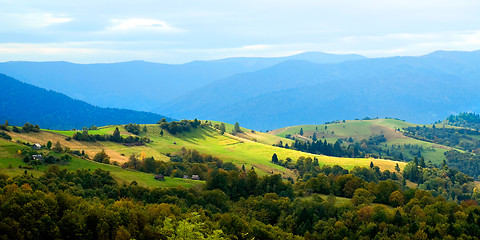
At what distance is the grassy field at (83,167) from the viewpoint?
12203cm

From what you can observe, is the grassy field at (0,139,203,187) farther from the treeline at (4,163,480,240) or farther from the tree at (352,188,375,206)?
the tree at (352,188,375,206)

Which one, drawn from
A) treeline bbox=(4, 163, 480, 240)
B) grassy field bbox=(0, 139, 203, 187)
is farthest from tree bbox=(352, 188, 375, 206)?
grassy field bbox=(0, 139, 203, 187)

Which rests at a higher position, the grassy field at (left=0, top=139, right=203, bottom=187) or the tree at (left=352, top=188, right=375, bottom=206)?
the grassy field at (left=0, top=139, right=203, bottom=187)

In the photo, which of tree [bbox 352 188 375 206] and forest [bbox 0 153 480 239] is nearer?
forest [bbox 0 153 480 239]

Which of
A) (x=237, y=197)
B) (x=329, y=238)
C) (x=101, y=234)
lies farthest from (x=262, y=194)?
(x=101, y=234)

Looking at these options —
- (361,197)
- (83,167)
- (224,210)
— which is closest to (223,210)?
(224,210)

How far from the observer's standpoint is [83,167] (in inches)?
5477

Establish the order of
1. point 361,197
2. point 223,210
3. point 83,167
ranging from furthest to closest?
point 83,167 → point 361,197 → point 223,210

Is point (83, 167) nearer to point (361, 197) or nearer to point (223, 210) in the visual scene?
point (223, 210)

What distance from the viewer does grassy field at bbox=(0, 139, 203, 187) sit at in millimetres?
122031

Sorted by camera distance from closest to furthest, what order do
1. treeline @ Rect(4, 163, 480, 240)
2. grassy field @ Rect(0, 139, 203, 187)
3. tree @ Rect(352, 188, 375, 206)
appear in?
treeline @ Rect(4, 163, 480, 240), grassy field @ Rect(0, 139, 203, 187), tree @ Rect(352, 188, 375, 206)

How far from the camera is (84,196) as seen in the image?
10819cm

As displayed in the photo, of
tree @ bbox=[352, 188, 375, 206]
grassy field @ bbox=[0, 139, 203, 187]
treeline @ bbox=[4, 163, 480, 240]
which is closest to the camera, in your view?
treeline @ bbox=[4, 163, 480, 240]

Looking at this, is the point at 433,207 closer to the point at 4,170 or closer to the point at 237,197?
the point at 237,197
